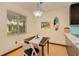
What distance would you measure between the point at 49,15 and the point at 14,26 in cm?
52

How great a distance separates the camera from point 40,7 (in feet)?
4.83

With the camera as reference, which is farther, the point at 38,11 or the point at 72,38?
the point at 72,38

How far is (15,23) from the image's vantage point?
145 cm

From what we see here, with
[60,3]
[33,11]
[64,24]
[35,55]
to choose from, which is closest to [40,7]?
[33,11]

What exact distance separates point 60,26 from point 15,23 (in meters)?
0.63

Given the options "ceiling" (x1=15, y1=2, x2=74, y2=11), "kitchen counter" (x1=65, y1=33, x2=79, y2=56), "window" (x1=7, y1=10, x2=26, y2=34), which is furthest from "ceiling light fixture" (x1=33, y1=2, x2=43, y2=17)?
"kitchen counter" (x1=65, y1=33, x2=79, y2=56)

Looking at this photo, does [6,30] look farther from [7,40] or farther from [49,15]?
[49,15]

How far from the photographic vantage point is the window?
1410mm

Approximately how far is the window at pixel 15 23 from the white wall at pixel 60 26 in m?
0.23

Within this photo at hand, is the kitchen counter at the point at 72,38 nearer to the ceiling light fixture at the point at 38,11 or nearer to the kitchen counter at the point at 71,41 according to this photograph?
the kitchen counter at the point at 71,41

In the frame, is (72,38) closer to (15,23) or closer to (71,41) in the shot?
(71,41)

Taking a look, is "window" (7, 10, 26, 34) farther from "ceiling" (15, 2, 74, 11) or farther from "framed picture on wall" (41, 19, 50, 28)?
"framed picture on wall" (41, 19, 50, 28)

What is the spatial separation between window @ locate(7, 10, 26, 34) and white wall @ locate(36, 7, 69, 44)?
234 millimetres

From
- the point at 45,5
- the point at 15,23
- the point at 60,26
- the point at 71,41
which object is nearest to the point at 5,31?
the point at 15,23
